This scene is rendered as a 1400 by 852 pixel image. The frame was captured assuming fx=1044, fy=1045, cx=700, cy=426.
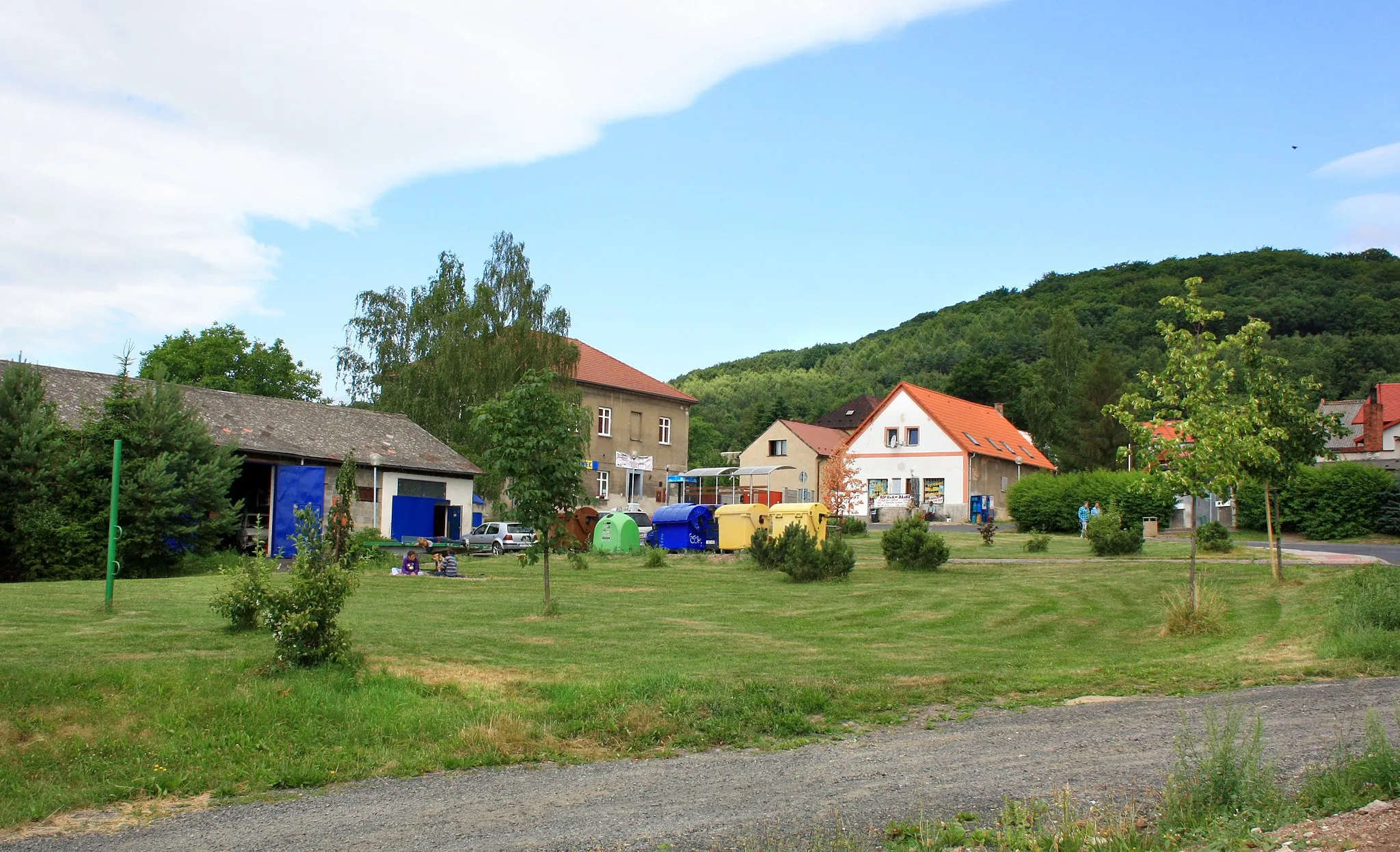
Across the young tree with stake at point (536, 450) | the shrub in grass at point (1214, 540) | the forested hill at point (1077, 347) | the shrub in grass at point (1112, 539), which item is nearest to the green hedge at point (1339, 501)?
the shrub in grass at point (1214, 540)

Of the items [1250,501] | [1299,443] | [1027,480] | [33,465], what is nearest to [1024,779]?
[1299,443]

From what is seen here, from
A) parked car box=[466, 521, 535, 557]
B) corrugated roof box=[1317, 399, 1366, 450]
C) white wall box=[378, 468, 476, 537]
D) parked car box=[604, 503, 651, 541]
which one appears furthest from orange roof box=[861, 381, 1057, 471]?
parked car box=[466, 521, 535, 557]

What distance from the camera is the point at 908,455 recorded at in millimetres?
61125

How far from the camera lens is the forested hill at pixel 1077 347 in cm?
8438

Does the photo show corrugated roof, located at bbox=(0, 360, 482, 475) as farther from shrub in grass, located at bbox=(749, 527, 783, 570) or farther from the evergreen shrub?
the evergreen shrub

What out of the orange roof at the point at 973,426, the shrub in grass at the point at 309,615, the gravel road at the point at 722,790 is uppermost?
the orange roof at the point at 973,426

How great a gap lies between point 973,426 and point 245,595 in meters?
56.6

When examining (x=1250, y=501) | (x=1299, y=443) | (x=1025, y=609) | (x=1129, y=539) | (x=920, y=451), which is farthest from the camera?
(x=920, y=451)

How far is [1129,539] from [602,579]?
1493cm

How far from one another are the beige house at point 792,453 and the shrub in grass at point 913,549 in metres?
46.0

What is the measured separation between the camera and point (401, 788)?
7.89m

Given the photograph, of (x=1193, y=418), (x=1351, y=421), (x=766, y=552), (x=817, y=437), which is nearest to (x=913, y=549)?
(x=766, y=552)

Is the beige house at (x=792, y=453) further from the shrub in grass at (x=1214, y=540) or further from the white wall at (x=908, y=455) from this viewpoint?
the shrub in grass at (x=1214, y=540)

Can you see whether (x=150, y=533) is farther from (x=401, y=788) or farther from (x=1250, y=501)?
(x=1250, y=501)
